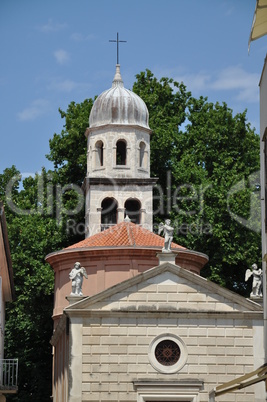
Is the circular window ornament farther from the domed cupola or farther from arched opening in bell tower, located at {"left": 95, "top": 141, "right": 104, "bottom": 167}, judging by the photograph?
the domed cupola

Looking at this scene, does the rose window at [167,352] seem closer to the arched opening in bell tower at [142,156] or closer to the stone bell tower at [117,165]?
the stone bell tower at [117,165]

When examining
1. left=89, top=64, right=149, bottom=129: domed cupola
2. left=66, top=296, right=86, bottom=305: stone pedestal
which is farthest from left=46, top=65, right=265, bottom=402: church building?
left=89, top=64, right=149, bottom=129: domed cupola

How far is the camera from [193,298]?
3516 centimetres

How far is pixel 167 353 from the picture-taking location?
34.9 metres

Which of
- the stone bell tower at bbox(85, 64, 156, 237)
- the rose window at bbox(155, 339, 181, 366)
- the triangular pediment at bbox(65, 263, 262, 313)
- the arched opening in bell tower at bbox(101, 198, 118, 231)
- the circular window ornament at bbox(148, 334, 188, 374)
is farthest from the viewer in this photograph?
the arched opening in bell tower at bbox(101, 198, 118, 231)

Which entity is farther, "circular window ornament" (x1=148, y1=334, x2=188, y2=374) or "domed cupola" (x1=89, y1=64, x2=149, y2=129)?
"domed cupola" (x1=89, y1=64, x2=149, y2=129)

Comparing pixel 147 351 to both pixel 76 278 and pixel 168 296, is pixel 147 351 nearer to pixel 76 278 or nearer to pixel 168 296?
pixel 168 296

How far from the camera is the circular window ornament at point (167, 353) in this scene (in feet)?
114

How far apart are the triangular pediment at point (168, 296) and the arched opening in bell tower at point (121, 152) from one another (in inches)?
705

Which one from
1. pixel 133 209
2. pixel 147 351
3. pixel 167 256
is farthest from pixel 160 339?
pixel 133 209

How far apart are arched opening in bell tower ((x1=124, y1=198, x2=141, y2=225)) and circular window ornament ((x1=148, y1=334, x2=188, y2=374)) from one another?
1682cm

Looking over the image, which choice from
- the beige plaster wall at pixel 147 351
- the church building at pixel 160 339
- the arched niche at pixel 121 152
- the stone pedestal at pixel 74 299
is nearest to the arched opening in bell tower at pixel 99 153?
the arched niche at pixel 121 152

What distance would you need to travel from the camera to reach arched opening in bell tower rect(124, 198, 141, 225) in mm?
51562

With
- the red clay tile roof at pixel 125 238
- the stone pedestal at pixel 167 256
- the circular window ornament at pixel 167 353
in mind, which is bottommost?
the circular window ornament at pixel 167 353
